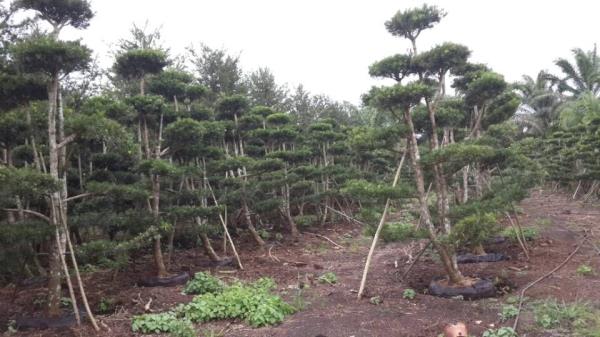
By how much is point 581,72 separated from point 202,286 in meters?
30.3

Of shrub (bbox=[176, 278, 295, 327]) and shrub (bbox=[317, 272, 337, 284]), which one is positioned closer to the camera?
shrub (bbox=[176, 278, 295, 327])

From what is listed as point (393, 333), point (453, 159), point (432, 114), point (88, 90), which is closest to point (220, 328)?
point (393, 333)

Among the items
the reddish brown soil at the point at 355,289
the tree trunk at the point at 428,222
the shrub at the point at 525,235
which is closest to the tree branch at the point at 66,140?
the reddish brown soil at the point at 355,289

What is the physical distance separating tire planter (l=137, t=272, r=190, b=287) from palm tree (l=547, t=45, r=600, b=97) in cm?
2882

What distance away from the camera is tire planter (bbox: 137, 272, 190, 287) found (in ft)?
24.1

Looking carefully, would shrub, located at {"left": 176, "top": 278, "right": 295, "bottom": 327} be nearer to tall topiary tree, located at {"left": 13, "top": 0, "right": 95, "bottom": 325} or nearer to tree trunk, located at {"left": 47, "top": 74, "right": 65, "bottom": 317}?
tree trunk, located at {"left": 47, "top": 74, "right": 65, "bottom": 317}

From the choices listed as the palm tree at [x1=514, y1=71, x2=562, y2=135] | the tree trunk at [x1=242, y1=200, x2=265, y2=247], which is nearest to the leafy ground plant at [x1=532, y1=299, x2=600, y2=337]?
the tree trunk at [x1=242, y1=200, x2=265, y2=247]

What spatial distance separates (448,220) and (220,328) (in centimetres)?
356

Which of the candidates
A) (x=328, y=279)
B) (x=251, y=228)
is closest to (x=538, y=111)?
(x=251, y=228)

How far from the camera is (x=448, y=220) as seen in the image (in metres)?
6.77

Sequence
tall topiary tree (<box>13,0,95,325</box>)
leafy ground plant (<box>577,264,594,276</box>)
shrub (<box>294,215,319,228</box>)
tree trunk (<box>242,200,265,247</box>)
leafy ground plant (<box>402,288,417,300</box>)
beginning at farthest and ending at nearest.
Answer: shrub (<box>294,215,319,228</box>) < tree trunk (<box>242,200,265,247</box>) < leafy ground plant (<box>577,264,594,276</box>) < leafy ground plant (<box>402,288,417,300</box>) < tall topiary tree (<box>13,0,95,325</box>)

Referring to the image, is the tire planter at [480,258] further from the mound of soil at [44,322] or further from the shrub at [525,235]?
the mound of soil at [44,322]

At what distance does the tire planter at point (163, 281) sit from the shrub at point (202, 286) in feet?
1.31

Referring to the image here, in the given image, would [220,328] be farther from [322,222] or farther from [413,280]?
[322,222]
